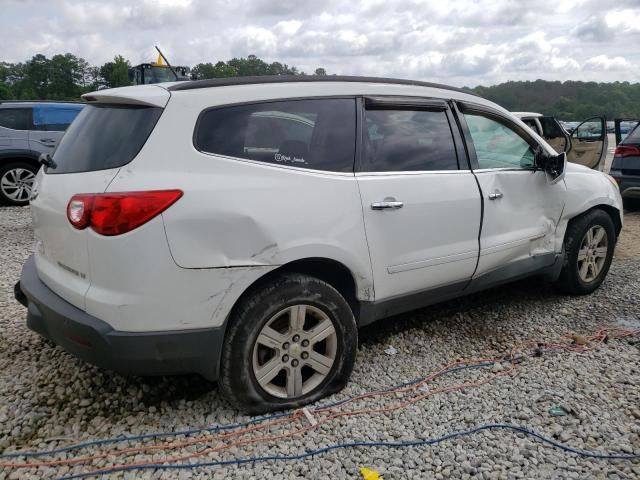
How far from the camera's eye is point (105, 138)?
268 cm

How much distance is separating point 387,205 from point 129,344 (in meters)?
1.51

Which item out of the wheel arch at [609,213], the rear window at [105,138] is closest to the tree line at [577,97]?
the wheel arch at [609,213]

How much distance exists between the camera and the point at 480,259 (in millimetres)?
3678

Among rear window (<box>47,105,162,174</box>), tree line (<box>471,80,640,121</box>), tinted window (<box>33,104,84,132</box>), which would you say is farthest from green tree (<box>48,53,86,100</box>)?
rear window (<box>47,105,162,174</box>)

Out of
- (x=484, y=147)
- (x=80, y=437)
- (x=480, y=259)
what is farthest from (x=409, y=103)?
(x=80, y=437)

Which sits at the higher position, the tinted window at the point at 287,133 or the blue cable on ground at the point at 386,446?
the tinted window at the point at 287,133

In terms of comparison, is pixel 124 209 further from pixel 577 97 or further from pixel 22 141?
pixel 577 97

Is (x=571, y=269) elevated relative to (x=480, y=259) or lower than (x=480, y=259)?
lower

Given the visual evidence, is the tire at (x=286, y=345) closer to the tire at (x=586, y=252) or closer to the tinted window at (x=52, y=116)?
the tire at (x=586, y=252)

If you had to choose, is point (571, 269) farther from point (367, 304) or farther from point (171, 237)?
point (171, 237)

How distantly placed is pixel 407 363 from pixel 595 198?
224 cm

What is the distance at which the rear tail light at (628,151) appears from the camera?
818cm

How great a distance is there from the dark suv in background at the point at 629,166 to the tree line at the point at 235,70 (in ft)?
106

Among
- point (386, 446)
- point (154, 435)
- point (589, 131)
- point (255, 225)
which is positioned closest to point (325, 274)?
point (255, 225)
